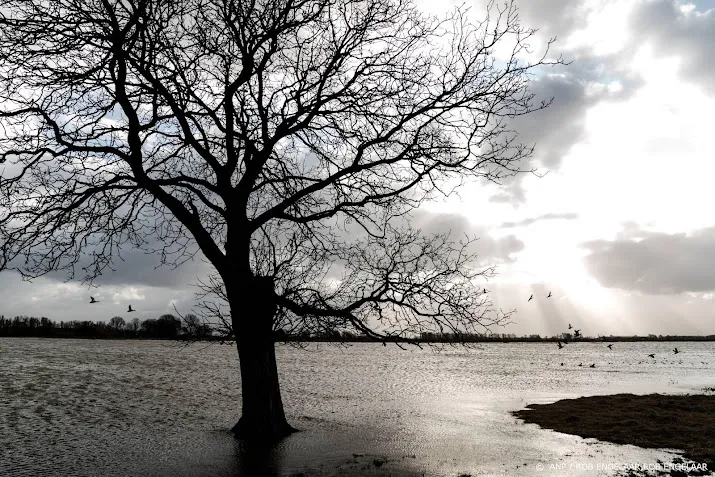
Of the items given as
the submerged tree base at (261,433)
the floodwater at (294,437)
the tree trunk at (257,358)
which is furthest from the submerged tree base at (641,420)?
the tree trunk at (257,358)

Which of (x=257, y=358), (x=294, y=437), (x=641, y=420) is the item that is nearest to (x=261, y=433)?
(x=294, y=437)

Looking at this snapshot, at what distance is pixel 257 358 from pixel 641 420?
42.4 ft

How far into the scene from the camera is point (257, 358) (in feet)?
44.6

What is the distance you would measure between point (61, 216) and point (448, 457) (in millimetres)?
10288

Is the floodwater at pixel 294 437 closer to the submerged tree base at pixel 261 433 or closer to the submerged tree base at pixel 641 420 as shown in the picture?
the submerged tree base at pixel 261 433

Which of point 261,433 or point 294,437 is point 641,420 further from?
point 261,433

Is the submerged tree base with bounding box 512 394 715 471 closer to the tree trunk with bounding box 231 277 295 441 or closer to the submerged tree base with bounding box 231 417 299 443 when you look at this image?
the submerged tree base with bounding box 231 417 299 443

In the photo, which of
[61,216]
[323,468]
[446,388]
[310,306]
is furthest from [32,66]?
[446,388]

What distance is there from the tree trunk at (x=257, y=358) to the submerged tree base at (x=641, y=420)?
9158 millimetres

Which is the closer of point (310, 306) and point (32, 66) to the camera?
point (32, 66)

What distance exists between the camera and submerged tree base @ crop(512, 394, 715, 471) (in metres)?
14.5

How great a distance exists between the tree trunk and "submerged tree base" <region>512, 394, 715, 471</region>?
916 centimetres

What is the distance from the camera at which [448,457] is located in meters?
12.9

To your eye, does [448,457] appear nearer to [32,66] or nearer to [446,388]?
[32,66]
